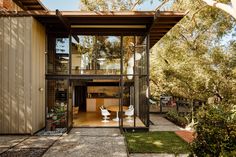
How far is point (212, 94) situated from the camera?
43.5 ft

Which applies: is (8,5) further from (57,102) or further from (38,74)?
(57,102)

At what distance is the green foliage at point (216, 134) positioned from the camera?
4996 mm

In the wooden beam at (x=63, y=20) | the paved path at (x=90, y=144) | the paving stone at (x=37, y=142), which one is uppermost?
the wooden beam at (x=63, y=20)

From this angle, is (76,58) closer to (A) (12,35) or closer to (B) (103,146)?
(A) (12,35)

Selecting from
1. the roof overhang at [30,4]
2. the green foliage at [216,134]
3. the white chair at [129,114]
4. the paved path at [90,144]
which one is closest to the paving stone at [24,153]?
the paved path at [90,144]

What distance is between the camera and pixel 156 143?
28.6ft

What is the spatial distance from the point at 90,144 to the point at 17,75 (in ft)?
13.1

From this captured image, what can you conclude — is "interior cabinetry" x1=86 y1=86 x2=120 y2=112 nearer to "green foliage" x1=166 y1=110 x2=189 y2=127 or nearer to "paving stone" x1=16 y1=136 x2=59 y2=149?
"green foliage" x1=166 y1=110 x2=189 y2=127

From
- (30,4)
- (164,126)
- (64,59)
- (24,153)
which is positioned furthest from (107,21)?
(24,153)

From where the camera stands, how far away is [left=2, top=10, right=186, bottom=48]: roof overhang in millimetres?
10031

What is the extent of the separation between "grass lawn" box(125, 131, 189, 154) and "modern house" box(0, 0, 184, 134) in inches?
45.3

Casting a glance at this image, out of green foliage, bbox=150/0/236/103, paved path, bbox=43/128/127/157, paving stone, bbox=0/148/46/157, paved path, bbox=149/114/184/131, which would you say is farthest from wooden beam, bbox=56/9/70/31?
green foliage, bbox=150/0/236/103

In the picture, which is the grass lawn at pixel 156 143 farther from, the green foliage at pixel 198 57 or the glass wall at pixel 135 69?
the green foliage at pixel 198 57

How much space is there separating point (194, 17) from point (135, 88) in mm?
5245
